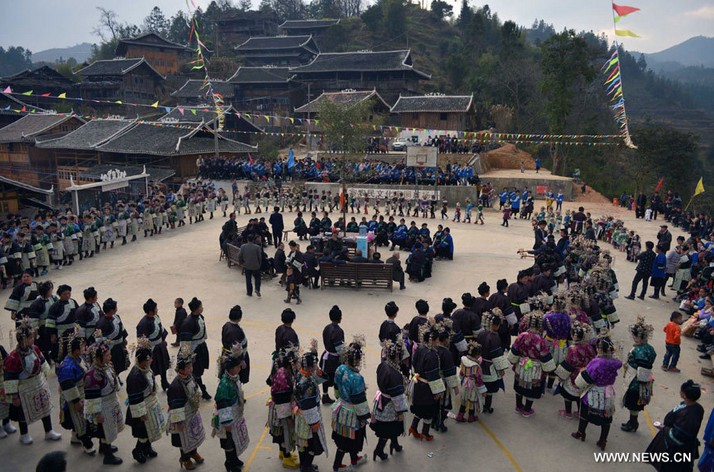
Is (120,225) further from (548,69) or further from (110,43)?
(110,43)

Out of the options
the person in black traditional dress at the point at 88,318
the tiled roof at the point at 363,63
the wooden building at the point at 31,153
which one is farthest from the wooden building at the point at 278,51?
the person in black traditional dress at the point at 88,318

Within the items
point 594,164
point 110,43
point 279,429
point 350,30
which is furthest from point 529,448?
point 110,43

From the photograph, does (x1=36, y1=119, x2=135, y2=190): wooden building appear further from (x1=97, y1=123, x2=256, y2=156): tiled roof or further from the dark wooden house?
the dark wooden house

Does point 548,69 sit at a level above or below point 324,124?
above

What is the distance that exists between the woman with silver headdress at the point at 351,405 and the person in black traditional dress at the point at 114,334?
3947 millimetres

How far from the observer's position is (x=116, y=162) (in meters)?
35.0

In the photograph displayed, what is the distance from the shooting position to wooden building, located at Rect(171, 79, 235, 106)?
51312 mm

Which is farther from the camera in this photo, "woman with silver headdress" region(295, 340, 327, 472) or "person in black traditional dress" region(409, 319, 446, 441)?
"person in black traditional dress" region(409, 319, 446, 441)

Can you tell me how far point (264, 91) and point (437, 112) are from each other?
19934 millimetres

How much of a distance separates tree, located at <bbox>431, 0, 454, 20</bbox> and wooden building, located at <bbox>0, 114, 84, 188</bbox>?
2403 inches

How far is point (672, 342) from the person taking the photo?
9078 mm

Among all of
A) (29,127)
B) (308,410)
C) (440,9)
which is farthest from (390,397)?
(440,9)

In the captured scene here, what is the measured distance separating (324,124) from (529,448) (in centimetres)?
1739

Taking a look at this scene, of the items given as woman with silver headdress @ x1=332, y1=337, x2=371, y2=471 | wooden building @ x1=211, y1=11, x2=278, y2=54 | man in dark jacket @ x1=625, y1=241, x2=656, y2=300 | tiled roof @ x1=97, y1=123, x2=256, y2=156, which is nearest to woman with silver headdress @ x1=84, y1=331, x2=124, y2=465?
woman with silver headdress @ x1=332, y1=337, x2=371, y2=471
